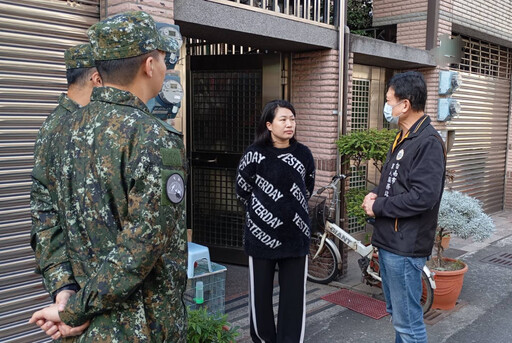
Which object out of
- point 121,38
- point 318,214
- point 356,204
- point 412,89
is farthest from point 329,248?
point 121,38

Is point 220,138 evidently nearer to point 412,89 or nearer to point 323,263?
point 323,263

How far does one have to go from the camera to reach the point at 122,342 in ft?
5.27

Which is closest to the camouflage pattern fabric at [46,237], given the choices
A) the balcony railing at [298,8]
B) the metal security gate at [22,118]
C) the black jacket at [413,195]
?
the metal security gate at [22,118]

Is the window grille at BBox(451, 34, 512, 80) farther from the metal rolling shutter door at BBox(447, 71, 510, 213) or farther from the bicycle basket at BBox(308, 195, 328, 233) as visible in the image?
the bicycle basket at BBox(308, 195, 328, 233)

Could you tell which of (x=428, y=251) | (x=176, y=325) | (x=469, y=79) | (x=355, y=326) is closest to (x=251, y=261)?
(x=428, y=251)

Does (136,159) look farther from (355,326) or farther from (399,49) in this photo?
(399,49)

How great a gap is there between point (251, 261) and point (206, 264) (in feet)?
2.29

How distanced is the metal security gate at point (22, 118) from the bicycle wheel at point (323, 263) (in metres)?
3.21

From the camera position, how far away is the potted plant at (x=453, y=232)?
5.02m

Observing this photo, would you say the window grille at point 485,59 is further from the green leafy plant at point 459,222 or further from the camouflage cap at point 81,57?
the camouflage cap at point 81,57

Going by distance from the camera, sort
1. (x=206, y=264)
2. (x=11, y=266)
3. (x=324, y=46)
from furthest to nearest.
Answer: (x=324, y=46) → (x=206, y=264) → (x=11, y=266)

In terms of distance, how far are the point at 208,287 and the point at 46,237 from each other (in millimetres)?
2621

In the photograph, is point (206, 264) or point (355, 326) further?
point (355, 326)

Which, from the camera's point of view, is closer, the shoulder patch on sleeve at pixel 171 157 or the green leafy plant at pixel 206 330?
the shoulder patch on sleeve at pixel 171 157
